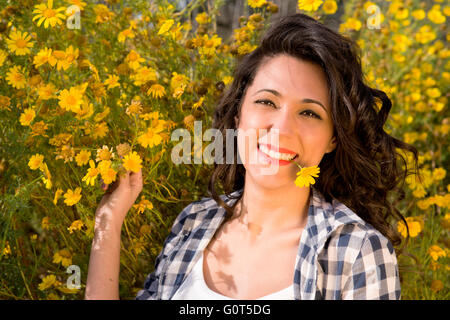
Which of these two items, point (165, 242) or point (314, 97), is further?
point (165, 242)

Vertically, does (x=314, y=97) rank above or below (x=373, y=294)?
above

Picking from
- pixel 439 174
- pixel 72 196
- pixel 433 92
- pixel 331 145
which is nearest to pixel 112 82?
pixel 72 196

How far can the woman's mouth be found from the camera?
1012 millimetres

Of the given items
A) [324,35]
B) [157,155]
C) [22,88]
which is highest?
[324,35]

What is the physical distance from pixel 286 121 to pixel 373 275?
13.9 inches

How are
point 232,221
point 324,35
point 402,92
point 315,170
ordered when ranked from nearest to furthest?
1. point 315,170
2. point 324,35
3. point 232,221
4. point 402,92

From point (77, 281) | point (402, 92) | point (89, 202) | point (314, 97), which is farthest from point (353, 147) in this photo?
point (402, 92)

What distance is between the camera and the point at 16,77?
45.1 inches

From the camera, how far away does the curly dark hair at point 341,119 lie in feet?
3.54

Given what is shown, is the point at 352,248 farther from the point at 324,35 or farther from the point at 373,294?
the point at 324,35

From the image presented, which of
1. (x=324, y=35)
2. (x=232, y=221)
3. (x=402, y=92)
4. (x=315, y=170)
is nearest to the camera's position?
(x=315, y=170)

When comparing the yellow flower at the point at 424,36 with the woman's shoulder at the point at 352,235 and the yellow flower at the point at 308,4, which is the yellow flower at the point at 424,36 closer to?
the yellow flower at the point at 308,4

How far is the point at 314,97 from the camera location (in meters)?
1.05
